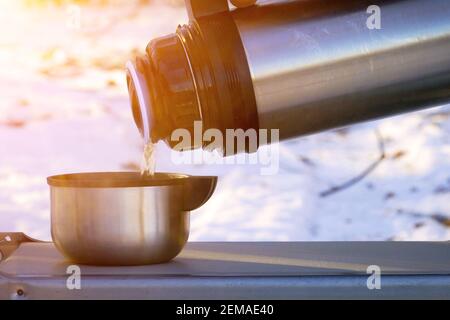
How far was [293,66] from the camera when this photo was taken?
727 mm

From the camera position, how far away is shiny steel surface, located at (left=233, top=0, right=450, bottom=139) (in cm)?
72

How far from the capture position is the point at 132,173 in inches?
34.7

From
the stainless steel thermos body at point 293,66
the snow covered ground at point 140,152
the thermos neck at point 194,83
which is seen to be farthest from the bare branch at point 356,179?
the thermos neck at point 194,83

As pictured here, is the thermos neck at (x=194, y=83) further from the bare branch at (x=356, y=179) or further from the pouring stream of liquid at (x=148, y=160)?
the bare branch at (x=356, y=179)

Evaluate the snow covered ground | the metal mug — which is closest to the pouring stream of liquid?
the metal mug

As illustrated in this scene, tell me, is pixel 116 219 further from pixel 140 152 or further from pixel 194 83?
pixel 140 152

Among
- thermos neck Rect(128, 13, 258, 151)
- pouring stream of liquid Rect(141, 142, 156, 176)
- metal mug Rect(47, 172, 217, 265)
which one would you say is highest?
thermos neck Rect(128, 13, 258, 151)

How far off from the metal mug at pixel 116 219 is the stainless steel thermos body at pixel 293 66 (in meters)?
0.08

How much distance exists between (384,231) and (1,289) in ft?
3.05

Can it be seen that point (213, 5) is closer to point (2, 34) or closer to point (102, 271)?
point (102, 271)

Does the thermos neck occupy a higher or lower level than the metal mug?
higher

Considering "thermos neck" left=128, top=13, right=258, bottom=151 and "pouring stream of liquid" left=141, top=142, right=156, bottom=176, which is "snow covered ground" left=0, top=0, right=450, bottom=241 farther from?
"thermos neck" left=128, top=13, right=258, bottom=151

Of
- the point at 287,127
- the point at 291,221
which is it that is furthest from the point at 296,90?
the point at 291,221

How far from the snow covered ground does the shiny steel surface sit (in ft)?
2.27
